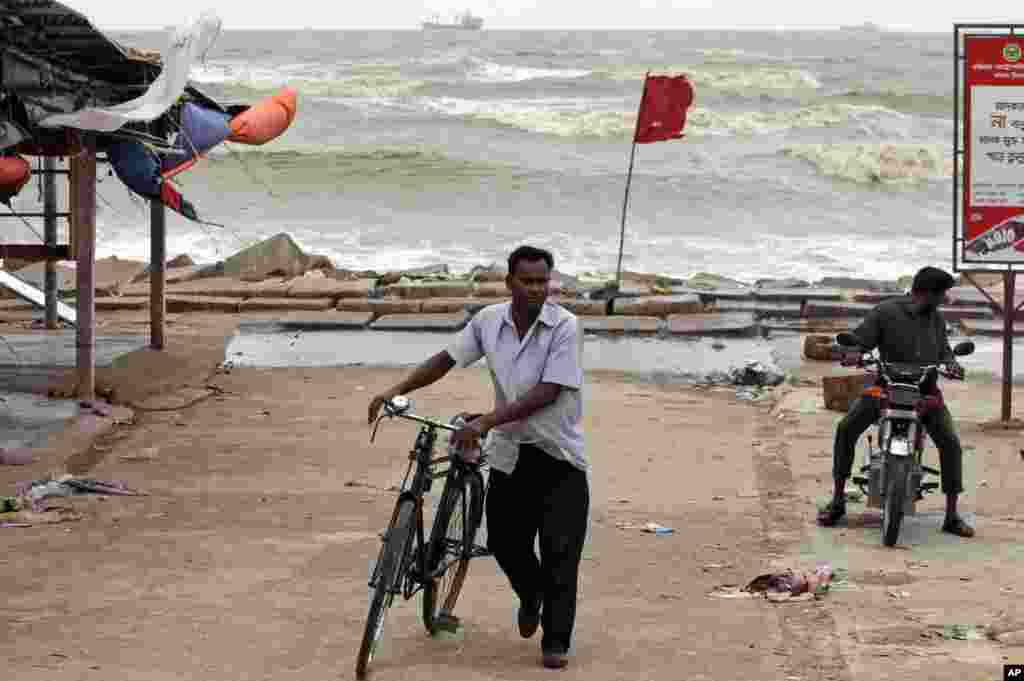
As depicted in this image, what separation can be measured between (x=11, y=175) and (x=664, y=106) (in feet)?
32.6

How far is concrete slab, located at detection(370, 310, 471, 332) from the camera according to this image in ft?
60.2

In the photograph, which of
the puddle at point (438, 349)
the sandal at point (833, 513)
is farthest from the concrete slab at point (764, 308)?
the sandal at point (833, 513)

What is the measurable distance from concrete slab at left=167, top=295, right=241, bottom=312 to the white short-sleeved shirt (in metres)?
13.6

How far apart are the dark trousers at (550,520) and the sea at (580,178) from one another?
754 cm

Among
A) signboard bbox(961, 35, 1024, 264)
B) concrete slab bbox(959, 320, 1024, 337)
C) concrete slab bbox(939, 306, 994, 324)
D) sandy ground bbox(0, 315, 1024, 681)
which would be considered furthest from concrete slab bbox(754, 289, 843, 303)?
signboard bbox(961, 35, 1024, 264)

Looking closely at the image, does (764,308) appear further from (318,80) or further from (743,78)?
(318,80)

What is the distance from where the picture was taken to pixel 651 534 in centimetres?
929

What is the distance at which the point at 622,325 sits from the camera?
18406 millimetres

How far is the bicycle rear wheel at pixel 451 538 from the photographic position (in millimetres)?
Result: 6691

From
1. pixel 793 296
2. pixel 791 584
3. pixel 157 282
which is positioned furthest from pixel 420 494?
pixel 793 296

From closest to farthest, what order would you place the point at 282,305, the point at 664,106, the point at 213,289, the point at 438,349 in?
the point at 438,349 < the point at 664,106 < the point at 282,305 < the point at 213,289

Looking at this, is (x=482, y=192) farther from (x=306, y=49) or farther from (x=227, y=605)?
(x=306, y=49)

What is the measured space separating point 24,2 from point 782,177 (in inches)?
1287

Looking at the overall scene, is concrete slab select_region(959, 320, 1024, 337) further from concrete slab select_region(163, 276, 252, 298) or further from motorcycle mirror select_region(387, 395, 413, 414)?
motorcycle mirror select_region(387, 395, 413, 414)
